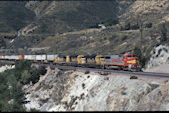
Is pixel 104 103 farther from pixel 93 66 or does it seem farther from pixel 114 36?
pixel 114 36

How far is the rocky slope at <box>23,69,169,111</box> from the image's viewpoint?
1309 inches

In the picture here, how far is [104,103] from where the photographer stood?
3744cm

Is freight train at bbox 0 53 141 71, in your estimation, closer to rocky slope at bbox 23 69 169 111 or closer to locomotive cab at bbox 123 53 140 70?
locomotive cab at bbox 123 53 140 70

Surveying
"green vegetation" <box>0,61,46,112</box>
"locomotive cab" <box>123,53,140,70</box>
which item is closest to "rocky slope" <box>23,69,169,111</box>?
"green vegetation" <box>0,61,46,112</box>

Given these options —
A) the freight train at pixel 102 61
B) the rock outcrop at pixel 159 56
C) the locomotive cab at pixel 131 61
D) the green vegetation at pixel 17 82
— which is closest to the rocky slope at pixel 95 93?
the green vegetation at pixel 17 82

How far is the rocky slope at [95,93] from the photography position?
3325 cm

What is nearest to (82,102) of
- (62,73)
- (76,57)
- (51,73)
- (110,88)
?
(110,88)

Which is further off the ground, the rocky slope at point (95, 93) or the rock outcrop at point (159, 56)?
the rock outcrop at point (159, 56)

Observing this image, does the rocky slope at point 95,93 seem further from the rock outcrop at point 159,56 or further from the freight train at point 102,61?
the rock outcrop at point 159,56

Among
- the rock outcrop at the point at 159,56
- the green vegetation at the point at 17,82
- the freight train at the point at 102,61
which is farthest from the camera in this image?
the rock outcrop at the point at 159,56

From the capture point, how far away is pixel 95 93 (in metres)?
42.0

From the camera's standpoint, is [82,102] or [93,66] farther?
[93,66]

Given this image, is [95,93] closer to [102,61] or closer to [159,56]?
[102,61]

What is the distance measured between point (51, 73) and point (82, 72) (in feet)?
38.8
